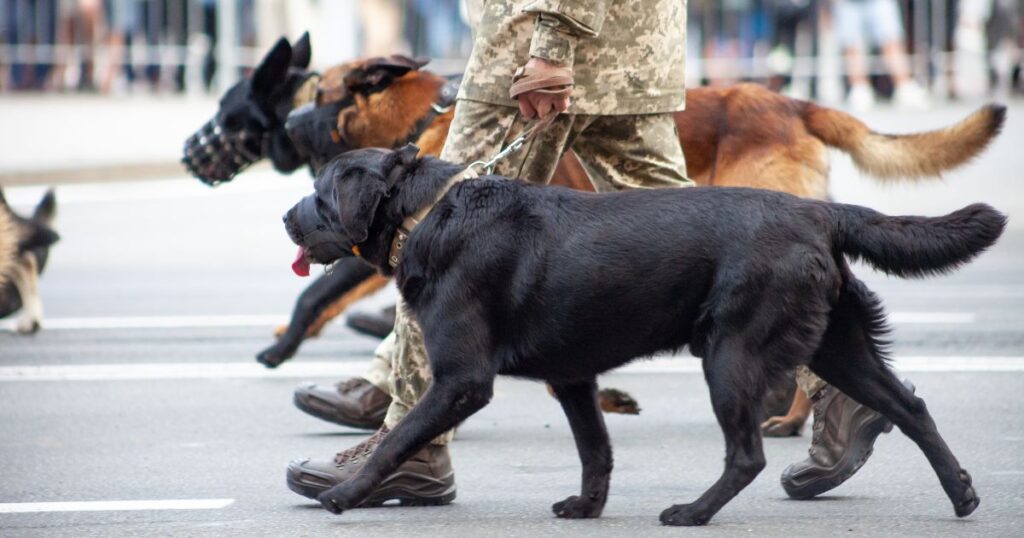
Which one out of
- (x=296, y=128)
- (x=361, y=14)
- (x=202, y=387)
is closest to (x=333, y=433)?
(x=202, y=387)

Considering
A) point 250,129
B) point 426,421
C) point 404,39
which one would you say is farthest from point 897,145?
point 404,39

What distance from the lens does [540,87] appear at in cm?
466

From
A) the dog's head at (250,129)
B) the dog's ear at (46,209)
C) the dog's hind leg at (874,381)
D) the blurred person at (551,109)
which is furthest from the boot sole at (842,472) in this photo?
the dog's ear at (46,209)

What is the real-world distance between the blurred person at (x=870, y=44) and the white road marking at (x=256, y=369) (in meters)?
16.3

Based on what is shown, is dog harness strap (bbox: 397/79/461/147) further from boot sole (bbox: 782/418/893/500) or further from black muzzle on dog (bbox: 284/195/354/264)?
boot sole (bbox: 782/418/893/500)

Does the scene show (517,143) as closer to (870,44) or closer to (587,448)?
(587,448)

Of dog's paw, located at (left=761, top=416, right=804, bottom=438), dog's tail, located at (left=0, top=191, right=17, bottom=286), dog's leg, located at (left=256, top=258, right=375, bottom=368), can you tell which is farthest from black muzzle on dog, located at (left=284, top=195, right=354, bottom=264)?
dog's tail, located at (left=0, top=191, right=17, bottom=286)

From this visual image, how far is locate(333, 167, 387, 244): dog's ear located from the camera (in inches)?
172

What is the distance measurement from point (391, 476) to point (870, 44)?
2047 cm

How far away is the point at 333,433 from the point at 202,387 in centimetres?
118

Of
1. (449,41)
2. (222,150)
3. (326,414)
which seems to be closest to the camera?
(326,414)

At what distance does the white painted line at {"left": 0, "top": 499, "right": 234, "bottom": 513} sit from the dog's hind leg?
1825 millimetres

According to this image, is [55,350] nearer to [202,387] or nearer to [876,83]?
[202,387]

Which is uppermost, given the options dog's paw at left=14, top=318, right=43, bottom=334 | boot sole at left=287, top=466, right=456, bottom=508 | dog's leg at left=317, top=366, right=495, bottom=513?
dog's leg at left=317, top=366, right=495, bottom=513
